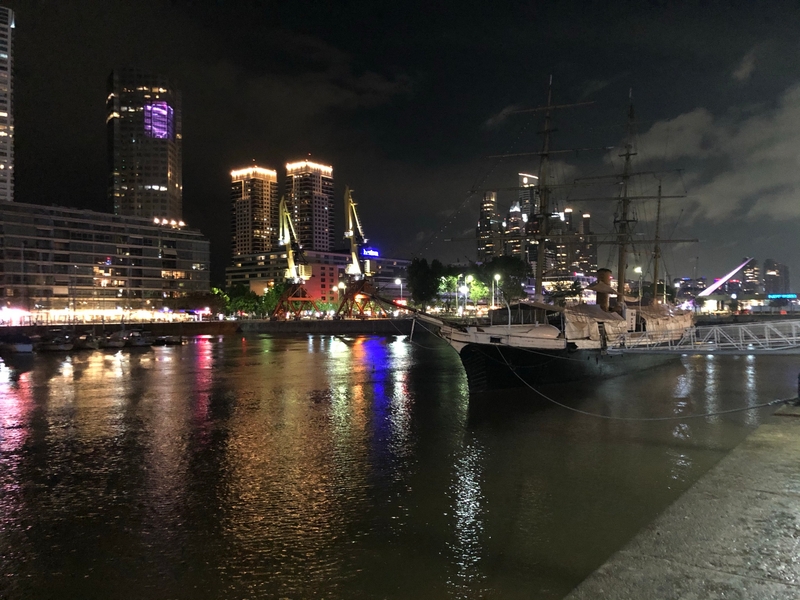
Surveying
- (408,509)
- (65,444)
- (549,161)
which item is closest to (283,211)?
(549,161)

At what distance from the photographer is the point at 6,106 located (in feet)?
501

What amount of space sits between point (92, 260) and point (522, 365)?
425 ft

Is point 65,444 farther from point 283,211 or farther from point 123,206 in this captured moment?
point 123,206

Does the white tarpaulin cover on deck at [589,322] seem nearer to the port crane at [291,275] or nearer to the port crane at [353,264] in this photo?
the port crane at [353,264]

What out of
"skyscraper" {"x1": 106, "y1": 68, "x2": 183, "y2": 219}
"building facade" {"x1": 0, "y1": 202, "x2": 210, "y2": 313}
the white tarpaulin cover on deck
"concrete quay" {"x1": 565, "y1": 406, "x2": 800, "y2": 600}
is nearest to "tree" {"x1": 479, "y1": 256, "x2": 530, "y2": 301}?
the white tarpaulin cover on deck

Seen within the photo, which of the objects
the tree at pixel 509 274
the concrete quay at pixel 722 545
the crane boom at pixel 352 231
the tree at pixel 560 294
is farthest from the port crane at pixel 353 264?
the concrete quay at pixel 722 545

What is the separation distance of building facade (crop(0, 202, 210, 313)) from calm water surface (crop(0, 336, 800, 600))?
107 metres

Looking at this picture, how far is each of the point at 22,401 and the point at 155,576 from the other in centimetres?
2509

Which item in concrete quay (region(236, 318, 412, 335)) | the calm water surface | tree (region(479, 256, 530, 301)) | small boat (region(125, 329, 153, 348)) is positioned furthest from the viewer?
concrete quay (region(236, 318, 412, 335))

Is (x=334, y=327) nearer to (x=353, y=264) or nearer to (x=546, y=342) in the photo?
(x=353, y=264)

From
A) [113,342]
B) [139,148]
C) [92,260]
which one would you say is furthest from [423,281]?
[139,148]

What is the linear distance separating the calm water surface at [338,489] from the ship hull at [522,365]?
1110 mm

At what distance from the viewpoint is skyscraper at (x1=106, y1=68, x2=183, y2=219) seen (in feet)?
621

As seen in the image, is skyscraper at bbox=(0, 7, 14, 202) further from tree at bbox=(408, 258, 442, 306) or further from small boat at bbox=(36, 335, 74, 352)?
tree at bbox=(408, 258, 442, 306)
